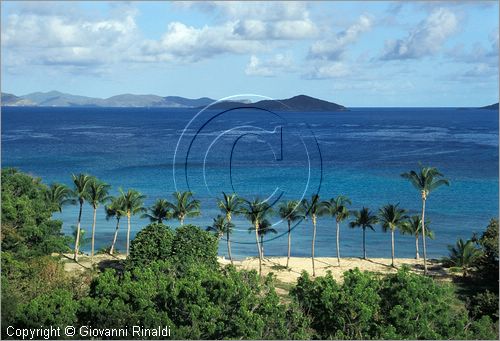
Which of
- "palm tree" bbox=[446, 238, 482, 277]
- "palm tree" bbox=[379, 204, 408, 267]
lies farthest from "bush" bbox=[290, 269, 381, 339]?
"palm tree" bbox=[379, 204, 408, 267]

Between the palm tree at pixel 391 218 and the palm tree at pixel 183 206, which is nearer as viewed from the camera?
the palm tree at pixel 183 206

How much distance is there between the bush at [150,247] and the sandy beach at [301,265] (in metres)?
7.38

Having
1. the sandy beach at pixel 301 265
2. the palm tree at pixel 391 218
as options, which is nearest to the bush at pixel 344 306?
the sandy beach at pixel 301 265

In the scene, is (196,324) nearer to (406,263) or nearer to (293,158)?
(406,263)

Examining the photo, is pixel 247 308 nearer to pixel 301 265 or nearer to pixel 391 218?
pixel 301 265

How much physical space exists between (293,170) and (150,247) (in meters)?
71.9

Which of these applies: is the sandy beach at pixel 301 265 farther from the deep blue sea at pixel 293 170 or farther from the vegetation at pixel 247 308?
the vegetation at pixel 247 308

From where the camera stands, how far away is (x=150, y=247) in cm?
3859

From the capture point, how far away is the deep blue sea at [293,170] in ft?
225

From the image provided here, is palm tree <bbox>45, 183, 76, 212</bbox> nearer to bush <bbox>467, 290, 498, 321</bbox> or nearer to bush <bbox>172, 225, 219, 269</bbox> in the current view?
bush <bbox>172, 225, 219, 269</bbox>

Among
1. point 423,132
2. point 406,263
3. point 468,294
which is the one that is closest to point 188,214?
point 406,263

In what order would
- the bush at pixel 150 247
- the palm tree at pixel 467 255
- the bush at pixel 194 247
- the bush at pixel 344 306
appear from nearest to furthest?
the bush at pixel 344 306 → the bush at pixel 194 247 → the bush at pixel 150 247 → the palm tree at pixel 467 255

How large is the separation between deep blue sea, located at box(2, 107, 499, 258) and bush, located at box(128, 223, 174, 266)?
9.66m

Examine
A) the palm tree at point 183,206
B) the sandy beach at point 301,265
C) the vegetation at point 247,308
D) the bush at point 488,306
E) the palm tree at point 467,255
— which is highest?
the palm tree at point 183,206
